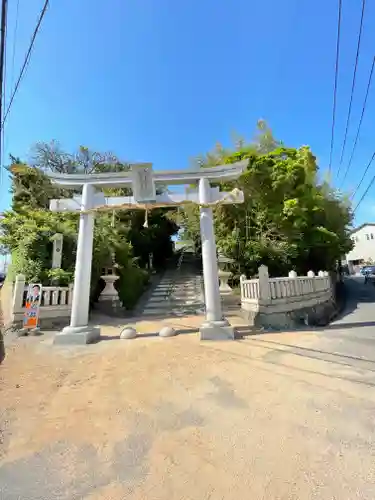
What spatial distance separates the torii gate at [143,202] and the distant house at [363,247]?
33279 mm

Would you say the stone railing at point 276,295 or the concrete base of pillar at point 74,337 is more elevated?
the stone railing at point 276,295

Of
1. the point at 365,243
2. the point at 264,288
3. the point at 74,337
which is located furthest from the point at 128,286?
the point at 365,243

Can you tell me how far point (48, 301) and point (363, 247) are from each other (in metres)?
38.5

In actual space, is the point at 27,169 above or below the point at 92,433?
above

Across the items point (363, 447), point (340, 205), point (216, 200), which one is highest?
point (340, 205)

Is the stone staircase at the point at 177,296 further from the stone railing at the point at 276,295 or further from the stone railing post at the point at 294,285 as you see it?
the stone railing post at the point at 294,285

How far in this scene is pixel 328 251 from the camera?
42.1 ft

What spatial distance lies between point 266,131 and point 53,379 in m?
14.3

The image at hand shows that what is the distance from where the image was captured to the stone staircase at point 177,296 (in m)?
8.80

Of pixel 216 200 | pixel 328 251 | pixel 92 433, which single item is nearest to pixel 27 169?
pixel 216 200

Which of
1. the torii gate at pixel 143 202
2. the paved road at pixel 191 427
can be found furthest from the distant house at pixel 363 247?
the paved road at pixel 191 427

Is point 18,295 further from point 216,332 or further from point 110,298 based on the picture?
point 216,332

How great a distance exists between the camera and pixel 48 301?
660 cm

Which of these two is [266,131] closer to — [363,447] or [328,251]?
[328,251]
